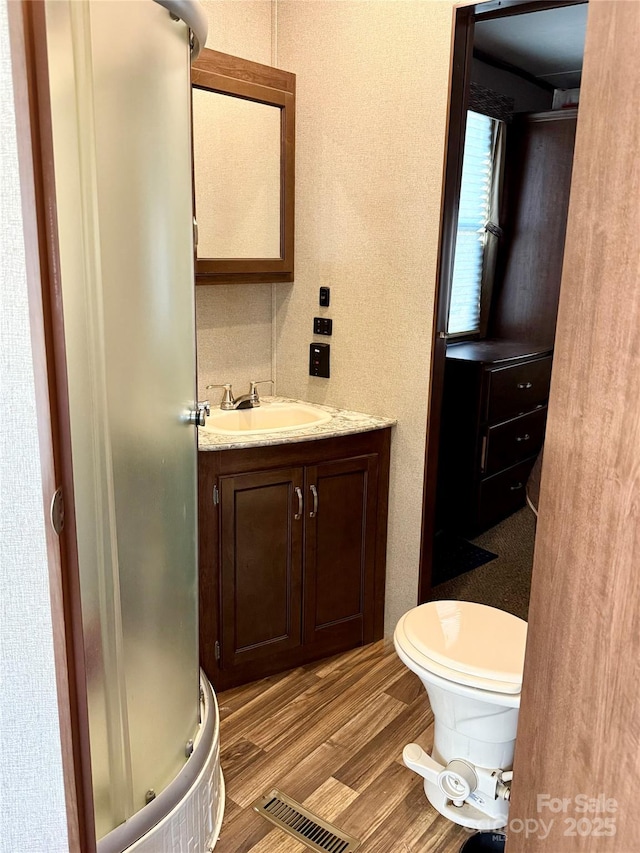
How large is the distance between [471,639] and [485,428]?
75.2 inches

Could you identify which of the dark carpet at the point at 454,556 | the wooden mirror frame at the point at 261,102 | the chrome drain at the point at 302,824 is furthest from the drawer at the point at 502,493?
the chrome drain at the point at 302,824

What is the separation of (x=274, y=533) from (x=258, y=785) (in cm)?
78

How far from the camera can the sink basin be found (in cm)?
273

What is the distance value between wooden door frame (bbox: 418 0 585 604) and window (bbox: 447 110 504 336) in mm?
1428

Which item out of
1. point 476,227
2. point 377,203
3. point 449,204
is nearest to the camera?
point 449,204

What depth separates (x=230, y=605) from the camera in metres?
2.45

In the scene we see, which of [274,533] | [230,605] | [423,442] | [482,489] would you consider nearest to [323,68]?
[423,442]

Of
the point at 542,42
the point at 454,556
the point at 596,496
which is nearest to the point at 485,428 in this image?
the point at 454,556

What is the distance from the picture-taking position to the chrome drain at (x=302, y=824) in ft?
6.07

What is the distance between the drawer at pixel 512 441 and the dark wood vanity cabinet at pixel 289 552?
123cm

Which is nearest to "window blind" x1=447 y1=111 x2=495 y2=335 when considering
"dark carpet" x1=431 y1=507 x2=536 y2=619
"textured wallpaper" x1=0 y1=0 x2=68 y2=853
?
"dark carpet" x1=431 y1=507 x2=536 y2=619

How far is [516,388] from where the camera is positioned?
12.8 ft

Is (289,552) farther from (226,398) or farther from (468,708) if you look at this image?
(468,708)

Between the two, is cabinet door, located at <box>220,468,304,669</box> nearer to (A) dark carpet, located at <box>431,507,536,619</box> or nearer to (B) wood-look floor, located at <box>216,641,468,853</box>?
(B) wood-look floor, located at <box>216,641,468,853</box>
